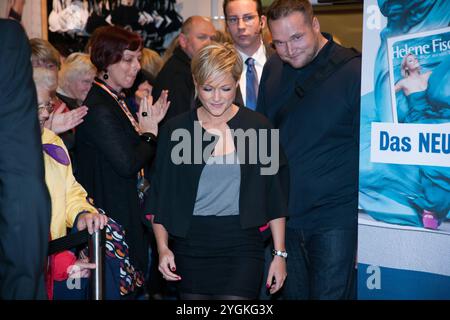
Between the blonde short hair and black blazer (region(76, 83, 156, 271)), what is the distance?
841 mm

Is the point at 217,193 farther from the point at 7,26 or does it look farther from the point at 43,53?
the point at 43,53

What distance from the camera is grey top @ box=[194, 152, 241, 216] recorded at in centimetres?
357

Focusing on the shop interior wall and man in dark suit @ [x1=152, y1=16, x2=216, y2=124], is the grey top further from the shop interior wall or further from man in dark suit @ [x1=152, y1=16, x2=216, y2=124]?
the shop interior wall

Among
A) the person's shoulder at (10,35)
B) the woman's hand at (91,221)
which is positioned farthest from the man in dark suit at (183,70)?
the person's shoulder at (10,35)

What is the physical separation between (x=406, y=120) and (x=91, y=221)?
4.81 ft

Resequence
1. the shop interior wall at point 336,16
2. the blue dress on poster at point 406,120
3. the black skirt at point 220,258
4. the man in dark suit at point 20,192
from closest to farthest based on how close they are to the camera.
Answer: the man in dark suit at point 20,192 < the blue dress on poster at point 406,120 < the black skirt at point 220,258 < the shop interior wall at point 336,16

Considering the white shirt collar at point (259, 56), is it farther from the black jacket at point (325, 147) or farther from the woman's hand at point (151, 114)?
the black jacket at point (325, 147)

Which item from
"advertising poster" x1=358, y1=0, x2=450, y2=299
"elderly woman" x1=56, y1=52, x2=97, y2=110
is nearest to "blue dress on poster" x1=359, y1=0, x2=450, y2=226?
"advertising poster" x1=358, y1=0, x2=450, y2=299

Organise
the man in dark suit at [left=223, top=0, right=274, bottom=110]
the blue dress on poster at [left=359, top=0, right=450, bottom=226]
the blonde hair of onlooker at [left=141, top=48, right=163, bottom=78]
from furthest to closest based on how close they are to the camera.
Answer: the blonde hair of onlooker at [left=141, top=48, right=163, bottom=78] < the man in dark suit at [left=223, top=0, right=274, bottom=110] < the blue dress on poster at [left=359, top=0, right=450, bottom=226]

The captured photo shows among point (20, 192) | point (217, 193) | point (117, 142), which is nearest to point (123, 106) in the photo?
point (117, 142)

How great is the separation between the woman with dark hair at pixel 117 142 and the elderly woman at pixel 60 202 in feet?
2.66

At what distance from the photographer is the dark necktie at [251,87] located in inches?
195

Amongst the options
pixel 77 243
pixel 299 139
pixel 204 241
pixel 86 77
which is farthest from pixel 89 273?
pixel 86 77
